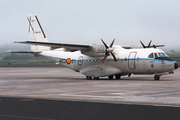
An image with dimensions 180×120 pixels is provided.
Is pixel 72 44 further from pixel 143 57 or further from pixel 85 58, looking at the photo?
pixel 143 57

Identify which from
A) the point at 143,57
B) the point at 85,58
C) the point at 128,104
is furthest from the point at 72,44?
the point at 128,104

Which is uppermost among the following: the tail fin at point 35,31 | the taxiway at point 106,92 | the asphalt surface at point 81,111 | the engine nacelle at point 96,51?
the tail fin at point 35,31

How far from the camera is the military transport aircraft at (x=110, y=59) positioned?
29.2 meters

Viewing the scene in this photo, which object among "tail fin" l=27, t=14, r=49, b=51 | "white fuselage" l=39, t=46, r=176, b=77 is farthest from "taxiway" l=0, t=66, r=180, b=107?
"tail fin" l=27, t=14, r=49, b=51

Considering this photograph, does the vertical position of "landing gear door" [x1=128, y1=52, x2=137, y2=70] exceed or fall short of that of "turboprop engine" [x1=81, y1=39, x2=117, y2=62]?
it falls short

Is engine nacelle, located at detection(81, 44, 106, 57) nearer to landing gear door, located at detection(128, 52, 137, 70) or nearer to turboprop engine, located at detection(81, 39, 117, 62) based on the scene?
turboprop engine, located at detection(81, 39, 117, 62)

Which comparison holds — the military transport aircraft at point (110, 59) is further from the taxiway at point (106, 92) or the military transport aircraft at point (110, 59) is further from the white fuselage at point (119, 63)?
the taxiway at point (106, 92)

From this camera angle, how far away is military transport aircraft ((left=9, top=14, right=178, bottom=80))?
29250 millimetres

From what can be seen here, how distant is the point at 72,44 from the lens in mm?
31609

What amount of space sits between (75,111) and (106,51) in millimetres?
20624

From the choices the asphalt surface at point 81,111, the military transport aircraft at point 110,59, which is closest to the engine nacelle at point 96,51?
the military transport aircraft at point 110,59

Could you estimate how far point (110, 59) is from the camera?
32.4m

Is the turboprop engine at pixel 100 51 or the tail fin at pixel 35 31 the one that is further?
the tail fin at pixel 35 31

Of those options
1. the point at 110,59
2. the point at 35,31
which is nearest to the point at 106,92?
the point at 110,59
